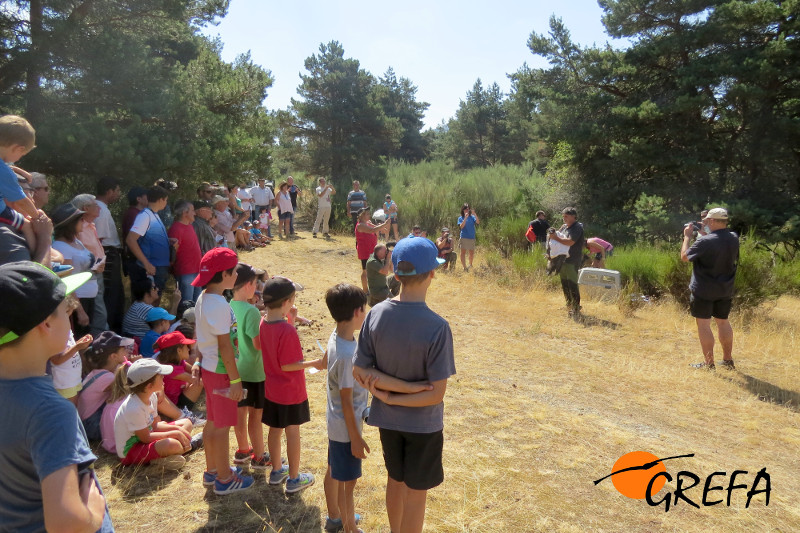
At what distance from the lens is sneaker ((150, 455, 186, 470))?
3.77m

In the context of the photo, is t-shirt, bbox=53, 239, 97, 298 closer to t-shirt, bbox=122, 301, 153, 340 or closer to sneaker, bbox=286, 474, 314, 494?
t-shirt, bbox=122, 301, 153, 340

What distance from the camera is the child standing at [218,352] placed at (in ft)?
10.3

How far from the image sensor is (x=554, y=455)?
13.6 feet

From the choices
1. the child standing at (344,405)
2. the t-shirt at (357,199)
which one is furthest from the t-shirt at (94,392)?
the t-shirt at (357,199)

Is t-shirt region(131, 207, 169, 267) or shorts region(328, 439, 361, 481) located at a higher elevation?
t-shirt region(131, 207, 169, 267)

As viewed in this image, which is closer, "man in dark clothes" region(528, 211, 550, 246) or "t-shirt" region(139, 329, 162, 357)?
"t-shirt" region(139, 329, 162, 357)

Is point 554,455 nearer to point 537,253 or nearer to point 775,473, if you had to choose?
point 775,473

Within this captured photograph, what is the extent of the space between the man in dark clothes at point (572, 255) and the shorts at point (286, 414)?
6.23 metres

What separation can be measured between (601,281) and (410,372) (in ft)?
25.9

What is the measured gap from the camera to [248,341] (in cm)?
345

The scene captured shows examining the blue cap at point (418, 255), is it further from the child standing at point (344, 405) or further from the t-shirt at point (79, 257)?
the t-shirt at point (79, 257)

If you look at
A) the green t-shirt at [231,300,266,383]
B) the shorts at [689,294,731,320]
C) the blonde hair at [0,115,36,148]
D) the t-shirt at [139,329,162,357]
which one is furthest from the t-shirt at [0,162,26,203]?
the shorts at [689,294,731,320]

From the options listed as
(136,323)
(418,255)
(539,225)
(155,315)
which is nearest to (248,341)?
(418,255)

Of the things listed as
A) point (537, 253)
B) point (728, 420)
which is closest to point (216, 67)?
point (537, 253)
